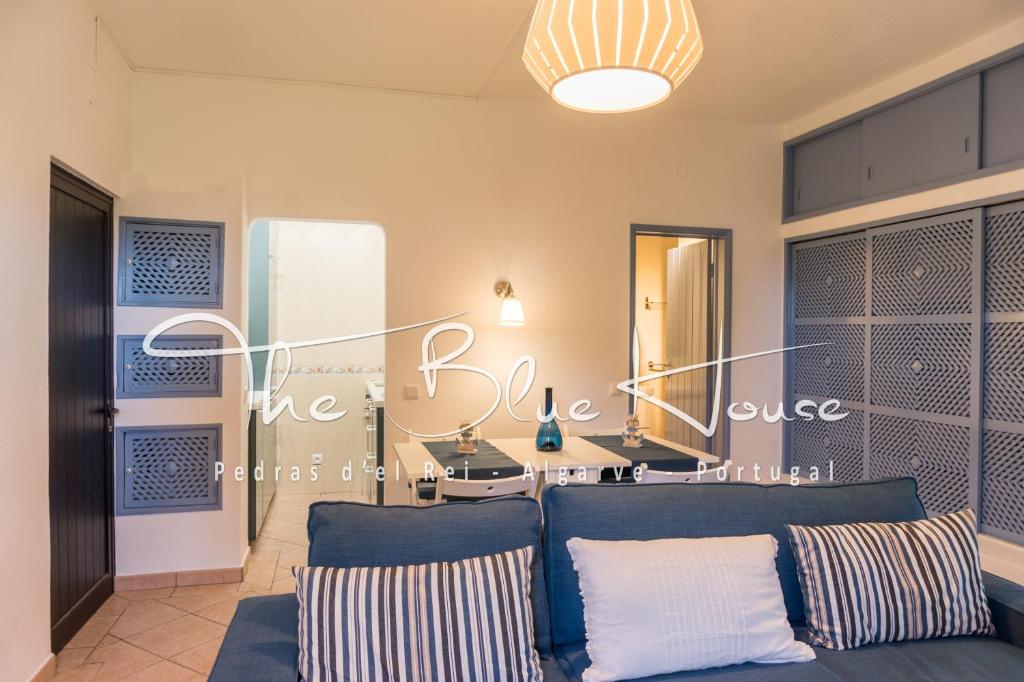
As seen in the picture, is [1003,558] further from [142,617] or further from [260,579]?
[142,617]

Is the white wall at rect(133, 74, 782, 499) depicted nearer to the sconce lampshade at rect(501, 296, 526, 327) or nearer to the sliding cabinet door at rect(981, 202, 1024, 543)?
the sconce lampshade at rect(501, 296, 526, 327)

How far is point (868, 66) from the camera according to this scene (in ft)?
12.9

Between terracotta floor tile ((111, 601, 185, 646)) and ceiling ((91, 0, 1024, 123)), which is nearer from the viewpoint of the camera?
terracotta floor tile ((111, 601, 185, 646))

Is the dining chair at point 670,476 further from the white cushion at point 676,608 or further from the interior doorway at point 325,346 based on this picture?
the interior doorway at point 325,346

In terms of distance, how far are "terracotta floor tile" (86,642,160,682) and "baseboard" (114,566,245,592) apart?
619 millimetres

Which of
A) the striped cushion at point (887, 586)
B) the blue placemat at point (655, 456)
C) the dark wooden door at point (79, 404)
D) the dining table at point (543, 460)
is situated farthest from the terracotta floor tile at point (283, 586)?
the striped cushion at point (887, 586)

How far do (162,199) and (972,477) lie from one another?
4.60 m

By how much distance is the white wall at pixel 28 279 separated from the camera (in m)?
2.31

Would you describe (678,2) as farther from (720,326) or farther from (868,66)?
(720,326)

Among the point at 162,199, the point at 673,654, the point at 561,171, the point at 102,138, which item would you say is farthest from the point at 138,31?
the point at 673,654

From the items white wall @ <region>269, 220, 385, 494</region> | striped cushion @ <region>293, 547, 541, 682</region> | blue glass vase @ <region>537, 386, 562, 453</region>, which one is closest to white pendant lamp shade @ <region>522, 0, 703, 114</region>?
striped cushion @ <region>293, 547, 541, 682</region>

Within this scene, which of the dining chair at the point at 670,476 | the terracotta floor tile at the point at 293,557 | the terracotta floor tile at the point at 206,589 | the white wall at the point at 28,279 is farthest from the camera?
the terracotta floor tile at the point at 293,557

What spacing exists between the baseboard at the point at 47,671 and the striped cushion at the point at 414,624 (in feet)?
5.64

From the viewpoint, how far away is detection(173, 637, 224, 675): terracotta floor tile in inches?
108
